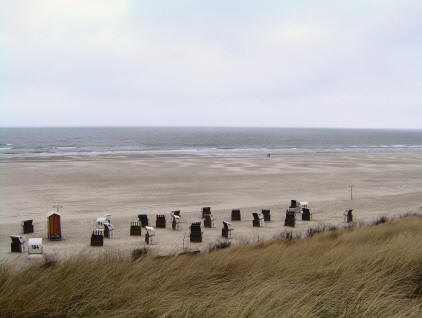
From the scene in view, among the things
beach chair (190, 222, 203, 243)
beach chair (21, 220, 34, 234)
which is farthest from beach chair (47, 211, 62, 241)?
beach chair (190, 222, 203, 243)

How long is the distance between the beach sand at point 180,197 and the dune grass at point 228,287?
4.04 m

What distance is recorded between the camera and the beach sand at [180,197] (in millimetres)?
11508

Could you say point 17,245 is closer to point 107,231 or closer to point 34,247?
point 34,247

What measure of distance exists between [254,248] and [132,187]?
1526 centimetres

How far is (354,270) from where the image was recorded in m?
4.50

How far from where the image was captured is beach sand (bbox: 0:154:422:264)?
37.8 feet

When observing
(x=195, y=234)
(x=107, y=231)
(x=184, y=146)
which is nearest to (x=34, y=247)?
(x=107, y=231)

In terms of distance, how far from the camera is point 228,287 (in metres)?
4.09

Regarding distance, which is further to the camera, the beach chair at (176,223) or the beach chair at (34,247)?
the beach chair at (176,223)

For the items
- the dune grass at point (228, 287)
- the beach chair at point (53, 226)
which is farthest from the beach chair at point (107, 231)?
the dune grass at point (228, 287)

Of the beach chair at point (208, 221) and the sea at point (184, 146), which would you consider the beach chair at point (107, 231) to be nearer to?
the beach chair at point (208, 221)

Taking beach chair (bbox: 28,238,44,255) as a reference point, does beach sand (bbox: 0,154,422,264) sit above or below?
below

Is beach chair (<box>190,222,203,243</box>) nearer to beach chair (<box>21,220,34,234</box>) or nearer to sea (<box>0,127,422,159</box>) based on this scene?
beach chair (<box>21,220,34,234</box>)

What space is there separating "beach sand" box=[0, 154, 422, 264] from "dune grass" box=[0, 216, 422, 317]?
4040 millimetres
